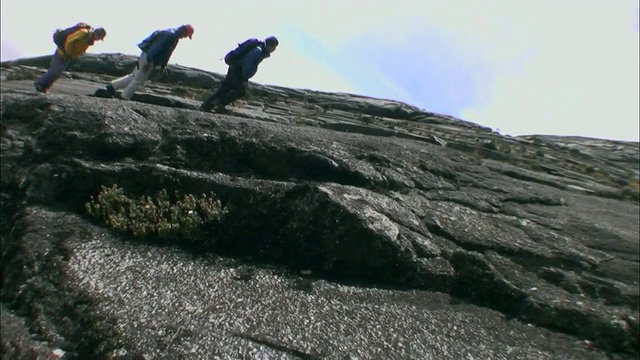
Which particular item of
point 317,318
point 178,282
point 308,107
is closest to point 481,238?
point 317,318

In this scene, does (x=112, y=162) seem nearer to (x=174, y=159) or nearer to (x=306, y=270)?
(x=174, y=159)

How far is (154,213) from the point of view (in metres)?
9.73

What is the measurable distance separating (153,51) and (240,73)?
1.87 meters

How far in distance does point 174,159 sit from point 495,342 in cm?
545

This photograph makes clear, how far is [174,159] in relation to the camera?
10992 millimetres

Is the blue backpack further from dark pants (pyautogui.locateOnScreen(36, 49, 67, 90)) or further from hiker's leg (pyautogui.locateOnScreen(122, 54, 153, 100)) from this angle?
dark pants (pyautogui.locateOnScreen(36, 49, 67, 90))

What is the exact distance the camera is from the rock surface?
7.95 metres

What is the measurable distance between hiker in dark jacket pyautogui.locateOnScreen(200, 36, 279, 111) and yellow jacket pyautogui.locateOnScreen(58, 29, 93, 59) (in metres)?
2.71

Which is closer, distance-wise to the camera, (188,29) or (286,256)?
(286,256)

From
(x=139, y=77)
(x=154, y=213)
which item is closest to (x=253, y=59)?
(x=139, y=77)

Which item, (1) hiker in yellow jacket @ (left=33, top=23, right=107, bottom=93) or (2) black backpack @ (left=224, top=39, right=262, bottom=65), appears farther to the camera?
(2) black backpack @ (left=224, top=39, right=262, bottom=65)

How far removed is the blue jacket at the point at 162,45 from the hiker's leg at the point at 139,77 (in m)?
0.12

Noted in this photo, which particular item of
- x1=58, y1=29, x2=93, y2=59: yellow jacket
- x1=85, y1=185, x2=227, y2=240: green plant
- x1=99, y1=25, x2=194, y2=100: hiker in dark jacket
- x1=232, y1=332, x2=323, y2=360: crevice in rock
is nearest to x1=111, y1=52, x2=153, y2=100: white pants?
x1=99, y1=25, x2=194, y2=100: hiker in dark jacket

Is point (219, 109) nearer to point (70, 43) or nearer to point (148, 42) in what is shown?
point (148, 42)
